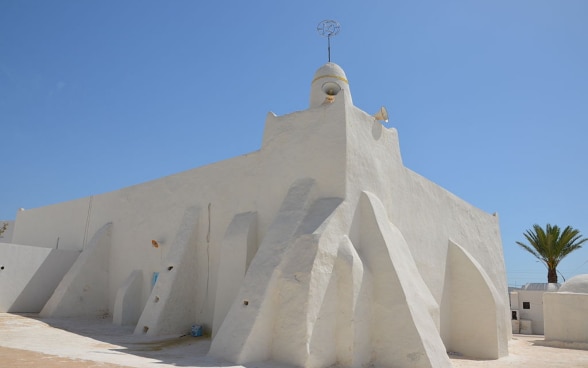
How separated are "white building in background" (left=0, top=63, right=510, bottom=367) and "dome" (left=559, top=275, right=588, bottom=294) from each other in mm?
2351

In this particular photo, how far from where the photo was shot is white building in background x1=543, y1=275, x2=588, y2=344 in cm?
1474

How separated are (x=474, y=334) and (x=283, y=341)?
6546mm

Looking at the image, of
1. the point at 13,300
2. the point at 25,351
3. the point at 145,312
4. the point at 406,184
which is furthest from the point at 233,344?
the point at 13,300

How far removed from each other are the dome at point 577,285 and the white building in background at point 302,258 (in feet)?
7.71

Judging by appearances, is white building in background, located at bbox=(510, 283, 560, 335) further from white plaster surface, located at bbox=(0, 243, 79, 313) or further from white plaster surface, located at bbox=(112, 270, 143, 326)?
white plaster surface, located at bbox=(0, 243, 79, 313)

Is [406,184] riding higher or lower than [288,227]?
higher

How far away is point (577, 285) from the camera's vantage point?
1611cm

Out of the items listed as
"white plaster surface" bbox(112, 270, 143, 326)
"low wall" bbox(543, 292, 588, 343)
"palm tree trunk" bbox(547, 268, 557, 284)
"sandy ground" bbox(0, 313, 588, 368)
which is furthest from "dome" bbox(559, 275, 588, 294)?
"white plaster surface" bbox(112, 270, 143, 326)

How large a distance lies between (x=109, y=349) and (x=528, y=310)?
21047mm

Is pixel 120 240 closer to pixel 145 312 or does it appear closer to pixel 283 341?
pixel 145 312

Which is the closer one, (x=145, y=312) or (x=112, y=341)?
(x=112, y=341)

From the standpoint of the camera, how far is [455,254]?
1317 cm

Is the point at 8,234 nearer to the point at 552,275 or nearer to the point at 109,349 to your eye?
the point at 109,349

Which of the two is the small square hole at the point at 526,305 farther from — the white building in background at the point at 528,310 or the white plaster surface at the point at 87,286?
the white plaster surface at the point at 87,286
